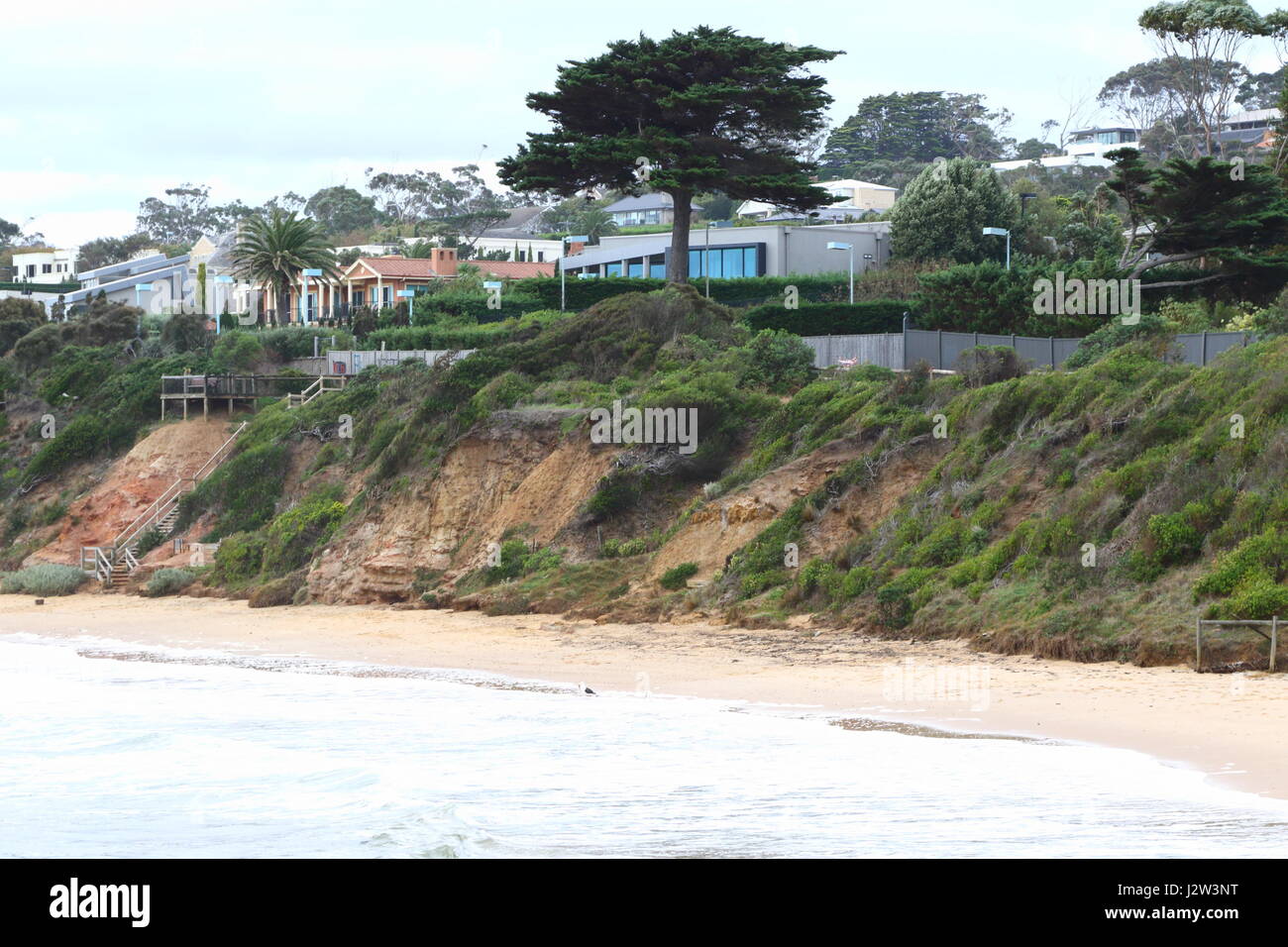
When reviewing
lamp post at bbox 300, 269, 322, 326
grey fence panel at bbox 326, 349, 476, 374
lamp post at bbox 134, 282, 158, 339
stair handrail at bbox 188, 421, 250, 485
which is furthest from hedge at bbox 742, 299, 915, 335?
lamp post at bbox 134, 282, 158, 339

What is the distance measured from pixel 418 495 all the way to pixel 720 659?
14135 mm

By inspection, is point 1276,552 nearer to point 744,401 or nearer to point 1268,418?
point 1268,418

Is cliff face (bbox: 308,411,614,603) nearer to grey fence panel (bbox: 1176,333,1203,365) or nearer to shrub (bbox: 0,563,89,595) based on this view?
shrub (bbox: 0,563,89,595)

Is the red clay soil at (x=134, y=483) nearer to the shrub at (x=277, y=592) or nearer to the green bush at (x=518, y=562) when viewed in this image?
the shrub at (x=277, y=592)

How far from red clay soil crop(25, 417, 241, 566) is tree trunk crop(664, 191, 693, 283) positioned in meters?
15.1

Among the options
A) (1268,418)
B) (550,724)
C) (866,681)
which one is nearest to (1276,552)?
(1268,418)

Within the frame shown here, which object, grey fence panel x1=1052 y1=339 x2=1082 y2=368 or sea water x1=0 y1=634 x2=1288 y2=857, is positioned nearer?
sea water x1=0 y1=634 x2=1288 y2=857

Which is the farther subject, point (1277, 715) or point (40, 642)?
point (40, 642)

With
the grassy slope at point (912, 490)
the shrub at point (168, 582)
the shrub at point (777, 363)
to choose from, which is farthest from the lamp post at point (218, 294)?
the shrub at point (777, 363)

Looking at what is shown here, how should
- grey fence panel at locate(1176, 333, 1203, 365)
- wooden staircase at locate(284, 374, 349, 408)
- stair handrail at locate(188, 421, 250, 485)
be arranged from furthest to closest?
wooden staircase at locate(284, 374, 349, 408), stair handrail at locate(188, 421, 250, 485), grey fence panel at locate(1176, 333, 1203, 365)

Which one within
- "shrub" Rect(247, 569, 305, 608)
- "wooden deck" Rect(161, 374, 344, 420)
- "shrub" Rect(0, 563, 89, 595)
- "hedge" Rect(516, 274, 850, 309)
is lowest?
"shrub" Rect(0, 563, 89, 595)

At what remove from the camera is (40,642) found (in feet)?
111

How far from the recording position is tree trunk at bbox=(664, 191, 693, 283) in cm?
4997
